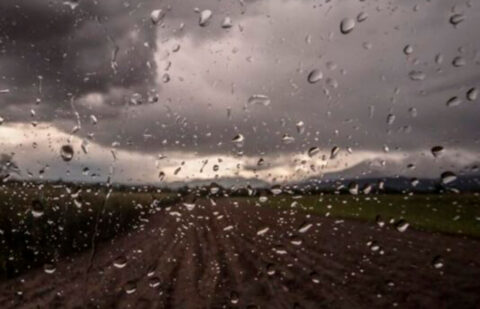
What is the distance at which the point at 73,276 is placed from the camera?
25.1ft

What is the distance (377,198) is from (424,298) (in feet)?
9.77

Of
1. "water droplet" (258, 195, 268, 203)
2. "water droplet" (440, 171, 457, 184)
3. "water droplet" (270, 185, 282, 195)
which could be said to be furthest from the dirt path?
"water droplet" (440, 171, 457, 184)

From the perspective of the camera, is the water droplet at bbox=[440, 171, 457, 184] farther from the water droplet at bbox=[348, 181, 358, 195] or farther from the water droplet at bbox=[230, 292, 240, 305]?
the water droplet at bbox=[230, 292, 240, 305]

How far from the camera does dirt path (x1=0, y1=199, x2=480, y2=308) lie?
4508 mm

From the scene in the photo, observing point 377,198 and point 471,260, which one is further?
point 471,260

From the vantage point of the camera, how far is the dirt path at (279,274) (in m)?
4.51

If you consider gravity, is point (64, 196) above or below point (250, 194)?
above

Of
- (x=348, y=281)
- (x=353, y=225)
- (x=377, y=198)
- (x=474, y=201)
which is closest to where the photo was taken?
(x=474, y=201)

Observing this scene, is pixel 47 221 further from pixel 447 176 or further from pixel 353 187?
pixel 447 176

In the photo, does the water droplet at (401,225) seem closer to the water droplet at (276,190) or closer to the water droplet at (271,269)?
the water droplet at (276,190)

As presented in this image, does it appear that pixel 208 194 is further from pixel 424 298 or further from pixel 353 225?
pixel 353 225

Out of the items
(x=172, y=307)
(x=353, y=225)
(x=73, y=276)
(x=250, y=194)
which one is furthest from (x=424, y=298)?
(x=73, y=276)

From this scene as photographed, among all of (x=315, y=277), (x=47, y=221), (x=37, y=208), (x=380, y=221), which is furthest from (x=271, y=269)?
(x=47, y=221)

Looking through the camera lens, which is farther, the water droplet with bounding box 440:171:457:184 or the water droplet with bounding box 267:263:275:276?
the water droplet with bounding box 267:263:275:276
